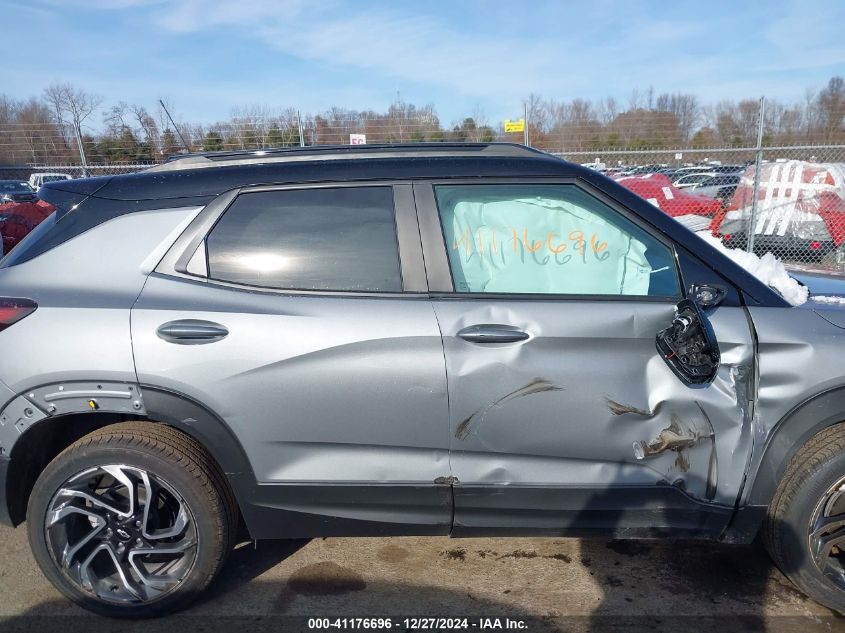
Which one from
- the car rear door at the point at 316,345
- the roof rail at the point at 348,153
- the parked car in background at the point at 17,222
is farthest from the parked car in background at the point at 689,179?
the parked car in background at the point at 17,222

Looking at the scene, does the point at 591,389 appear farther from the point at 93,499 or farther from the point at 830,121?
the point at 830,121

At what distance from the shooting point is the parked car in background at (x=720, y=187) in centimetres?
934

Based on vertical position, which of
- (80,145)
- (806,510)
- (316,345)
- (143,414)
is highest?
(80,145)

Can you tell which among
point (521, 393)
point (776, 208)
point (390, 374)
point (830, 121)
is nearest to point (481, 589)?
point (521, 393)

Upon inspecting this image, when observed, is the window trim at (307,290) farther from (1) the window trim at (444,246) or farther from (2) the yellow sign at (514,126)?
(2) the yellow sign at (514,126)

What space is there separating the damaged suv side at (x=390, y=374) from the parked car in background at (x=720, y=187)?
767 cm

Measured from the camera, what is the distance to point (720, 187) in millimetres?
9703

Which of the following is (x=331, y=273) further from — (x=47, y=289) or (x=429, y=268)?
(x=47, y=289)

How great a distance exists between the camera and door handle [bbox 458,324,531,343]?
2307 mm

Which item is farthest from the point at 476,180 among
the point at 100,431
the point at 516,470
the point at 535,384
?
the point at 100,431

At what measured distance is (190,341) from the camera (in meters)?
2.31

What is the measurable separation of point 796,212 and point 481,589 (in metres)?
8.00

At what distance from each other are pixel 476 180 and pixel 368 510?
1443mm

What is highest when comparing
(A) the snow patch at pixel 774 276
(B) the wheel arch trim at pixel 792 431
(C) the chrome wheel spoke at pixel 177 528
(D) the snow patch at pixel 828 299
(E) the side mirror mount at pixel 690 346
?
(A) the snow patch at pixel 774 276
